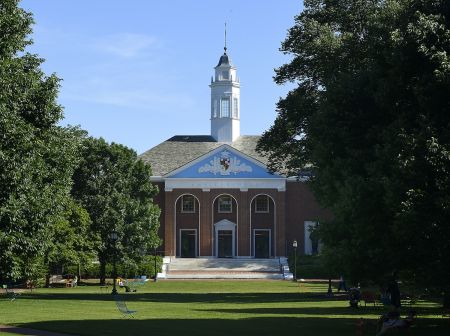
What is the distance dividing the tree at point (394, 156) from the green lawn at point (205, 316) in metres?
2.63

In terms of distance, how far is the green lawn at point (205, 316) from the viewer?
76.6 ft

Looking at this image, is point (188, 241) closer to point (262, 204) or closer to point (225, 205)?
point (225, 205)

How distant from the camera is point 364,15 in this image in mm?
39781

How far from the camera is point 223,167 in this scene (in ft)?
276

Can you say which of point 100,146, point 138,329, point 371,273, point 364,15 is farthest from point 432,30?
point 100,146

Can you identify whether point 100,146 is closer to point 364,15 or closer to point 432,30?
point 364,15

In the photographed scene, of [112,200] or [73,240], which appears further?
[112,200]

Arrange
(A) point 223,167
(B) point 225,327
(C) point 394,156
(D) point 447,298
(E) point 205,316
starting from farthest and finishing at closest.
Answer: (A) point 223,167 < (E) point 205,316 < (D) point 447,298 < (B) point 225,327 < (C) point 394,156

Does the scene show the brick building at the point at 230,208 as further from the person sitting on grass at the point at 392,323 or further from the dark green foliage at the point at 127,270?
the person sitting on grass at the point at 392,323

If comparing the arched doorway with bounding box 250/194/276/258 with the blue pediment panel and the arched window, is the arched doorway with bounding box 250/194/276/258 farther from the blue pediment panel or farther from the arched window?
the blue pediment panel

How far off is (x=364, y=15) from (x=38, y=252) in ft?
63.8

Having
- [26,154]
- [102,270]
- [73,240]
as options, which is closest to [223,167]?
[102,270]

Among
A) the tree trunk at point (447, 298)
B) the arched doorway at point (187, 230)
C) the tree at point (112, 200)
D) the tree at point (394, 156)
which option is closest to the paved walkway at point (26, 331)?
the tree at point (394, 156)

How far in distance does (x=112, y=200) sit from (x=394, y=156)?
143 ft
